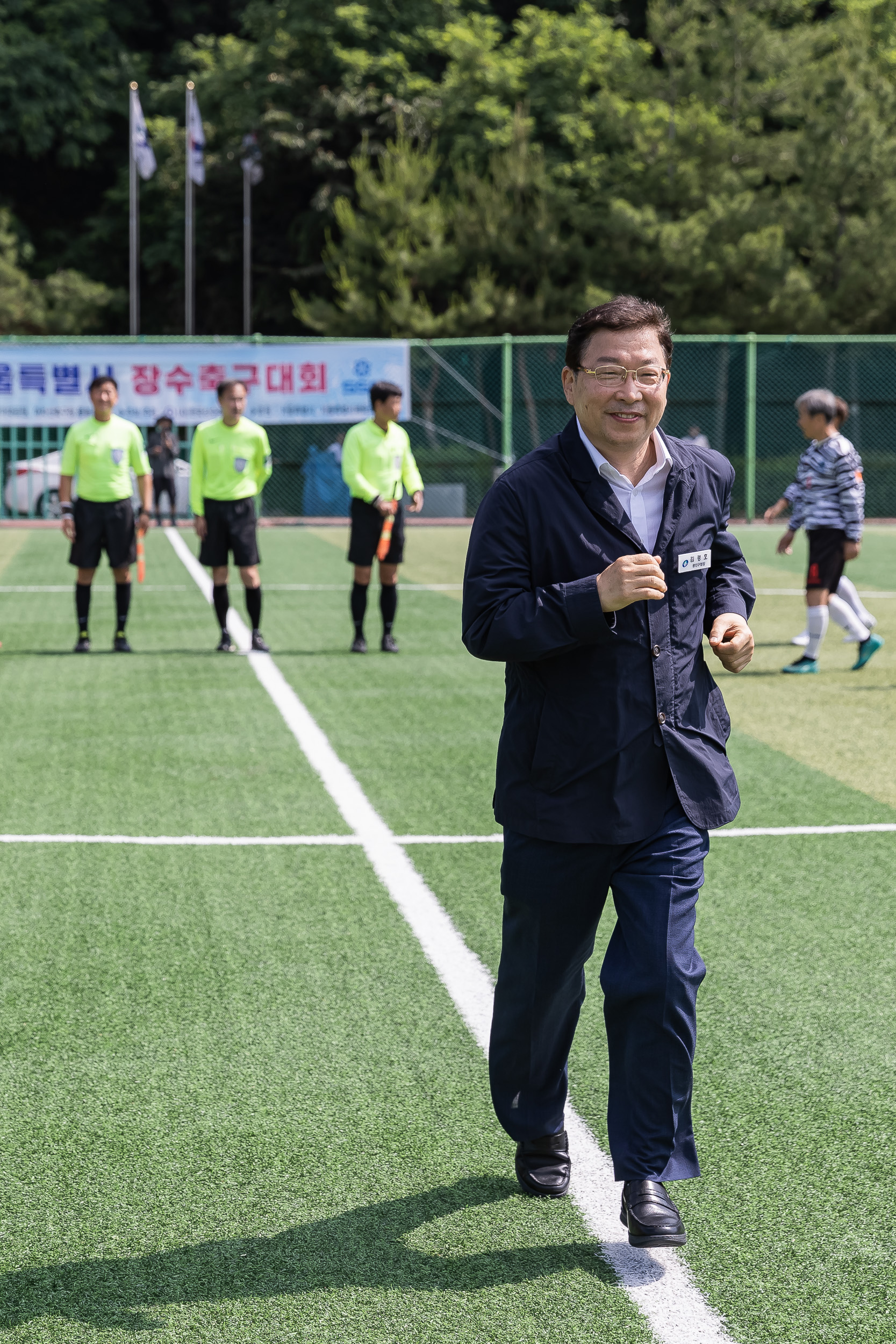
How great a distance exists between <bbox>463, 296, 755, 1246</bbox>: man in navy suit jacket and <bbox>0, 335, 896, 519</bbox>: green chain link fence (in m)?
23.3

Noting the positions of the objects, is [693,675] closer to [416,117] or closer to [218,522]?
[218,522]

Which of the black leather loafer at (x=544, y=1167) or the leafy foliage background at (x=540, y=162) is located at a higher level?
the leafy foliage background at (x=540, y=162)

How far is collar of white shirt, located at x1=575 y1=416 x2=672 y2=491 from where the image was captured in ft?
10.5

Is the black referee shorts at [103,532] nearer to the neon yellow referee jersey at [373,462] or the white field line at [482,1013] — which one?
the neon yellow referee jersey at [373,462]

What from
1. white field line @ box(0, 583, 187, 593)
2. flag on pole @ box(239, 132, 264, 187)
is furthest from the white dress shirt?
flag on pole @ box(239, 132, 264, 187)

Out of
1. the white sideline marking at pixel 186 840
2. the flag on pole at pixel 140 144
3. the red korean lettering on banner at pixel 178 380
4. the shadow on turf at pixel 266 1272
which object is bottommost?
the white sideline marking at pixel 186 840

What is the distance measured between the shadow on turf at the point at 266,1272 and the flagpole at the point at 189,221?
33157 millimetres

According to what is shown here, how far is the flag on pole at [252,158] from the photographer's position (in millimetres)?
37062

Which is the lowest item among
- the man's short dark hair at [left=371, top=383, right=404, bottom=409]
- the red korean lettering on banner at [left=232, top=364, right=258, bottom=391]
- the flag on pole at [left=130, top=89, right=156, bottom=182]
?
the man's short dark hair at [left=371, top=383, right=404, bottom=409]

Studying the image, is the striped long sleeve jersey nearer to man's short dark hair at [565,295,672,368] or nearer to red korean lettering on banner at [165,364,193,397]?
man's short dark hair at [565,295,672,368]

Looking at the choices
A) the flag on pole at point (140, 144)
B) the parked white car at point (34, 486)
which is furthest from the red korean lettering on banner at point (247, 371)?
the flag on pole at point (140, 144)

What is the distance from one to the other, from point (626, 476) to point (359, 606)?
8.64 m

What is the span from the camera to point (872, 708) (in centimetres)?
969

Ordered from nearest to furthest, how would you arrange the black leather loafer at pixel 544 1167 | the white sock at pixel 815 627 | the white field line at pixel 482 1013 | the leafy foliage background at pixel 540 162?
the white field line at pixel 482 1013 < the black leather loafer at pixel 544 1167 < the white sock at pixel 815 627 < the leafy foliage background at pixel 540 162
